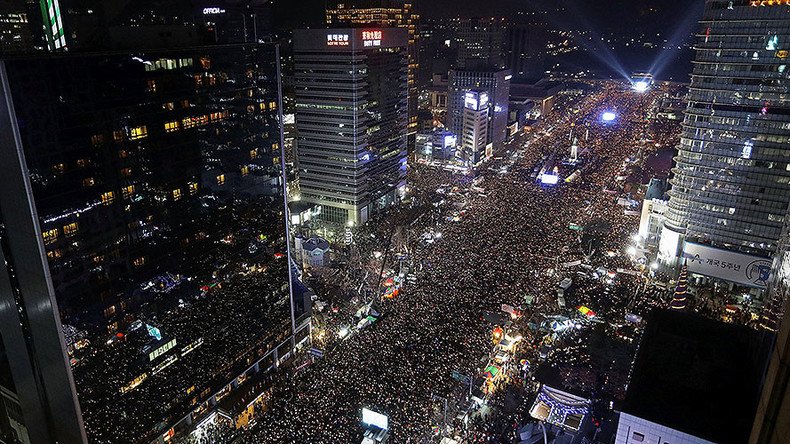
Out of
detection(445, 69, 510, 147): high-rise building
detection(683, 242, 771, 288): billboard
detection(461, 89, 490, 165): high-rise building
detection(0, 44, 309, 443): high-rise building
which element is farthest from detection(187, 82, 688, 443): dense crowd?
detection(445, 69, 510, 147): high-rise building

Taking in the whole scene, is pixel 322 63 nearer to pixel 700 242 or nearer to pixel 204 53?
pixel 204 53

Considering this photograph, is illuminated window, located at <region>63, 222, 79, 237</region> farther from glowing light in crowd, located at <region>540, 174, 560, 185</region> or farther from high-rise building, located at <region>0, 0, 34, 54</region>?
glowing light in crowd, located at <region>540, 174, 560, 185</region>

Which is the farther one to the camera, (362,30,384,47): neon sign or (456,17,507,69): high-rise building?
(456,17,507,69): high-rise building

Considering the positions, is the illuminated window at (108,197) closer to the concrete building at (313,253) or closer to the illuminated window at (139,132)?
the illuminated window at (139,132)

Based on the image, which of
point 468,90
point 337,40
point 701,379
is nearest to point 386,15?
point 468,90

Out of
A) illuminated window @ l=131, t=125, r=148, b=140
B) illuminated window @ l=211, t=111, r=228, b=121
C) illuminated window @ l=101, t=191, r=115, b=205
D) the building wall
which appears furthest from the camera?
illuminated window @ l=211, t=111, r=228, b=121

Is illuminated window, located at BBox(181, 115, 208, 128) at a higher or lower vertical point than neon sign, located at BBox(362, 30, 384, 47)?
lower

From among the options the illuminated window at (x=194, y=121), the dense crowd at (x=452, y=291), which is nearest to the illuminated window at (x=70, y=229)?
the illuminated window at (x=194, y=121)

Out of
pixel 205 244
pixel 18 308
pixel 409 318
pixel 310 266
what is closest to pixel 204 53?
pixel 205 244
